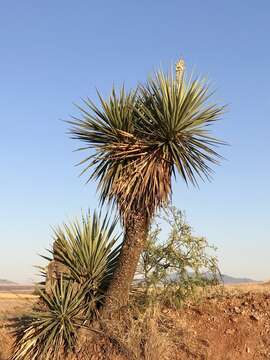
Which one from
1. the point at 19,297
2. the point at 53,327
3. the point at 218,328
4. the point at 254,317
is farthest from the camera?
the point at 19,297

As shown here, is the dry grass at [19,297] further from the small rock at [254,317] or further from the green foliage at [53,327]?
the small rock at [254,317]

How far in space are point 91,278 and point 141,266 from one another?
1.43 metres

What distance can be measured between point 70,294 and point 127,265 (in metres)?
1.48

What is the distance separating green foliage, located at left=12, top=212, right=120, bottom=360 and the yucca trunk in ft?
1.42

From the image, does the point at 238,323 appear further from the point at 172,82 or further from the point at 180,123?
the point at 172,82

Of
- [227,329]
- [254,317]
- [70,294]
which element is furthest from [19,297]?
[254,317]

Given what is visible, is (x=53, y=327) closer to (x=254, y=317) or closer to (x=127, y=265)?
(x=127, y=265)

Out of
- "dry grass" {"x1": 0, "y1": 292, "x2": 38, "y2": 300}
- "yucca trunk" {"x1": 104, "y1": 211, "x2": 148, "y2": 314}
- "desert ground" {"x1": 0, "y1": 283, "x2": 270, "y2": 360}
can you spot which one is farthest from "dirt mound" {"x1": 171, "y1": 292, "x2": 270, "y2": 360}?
"dry grass" {"x1": 0, "y1": 292, "x2": 38, "y2": 300}

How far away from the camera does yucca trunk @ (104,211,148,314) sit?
1265 cm

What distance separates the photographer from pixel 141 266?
14.0 m

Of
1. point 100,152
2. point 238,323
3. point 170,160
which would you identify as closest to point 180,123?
point 170,160

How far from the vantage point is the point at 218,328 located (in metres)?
12.6

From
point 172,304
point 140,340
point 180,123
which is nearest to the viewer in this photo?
point 140,340

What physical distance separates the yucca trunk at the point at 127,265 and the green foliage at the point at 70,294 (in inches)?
17.1
